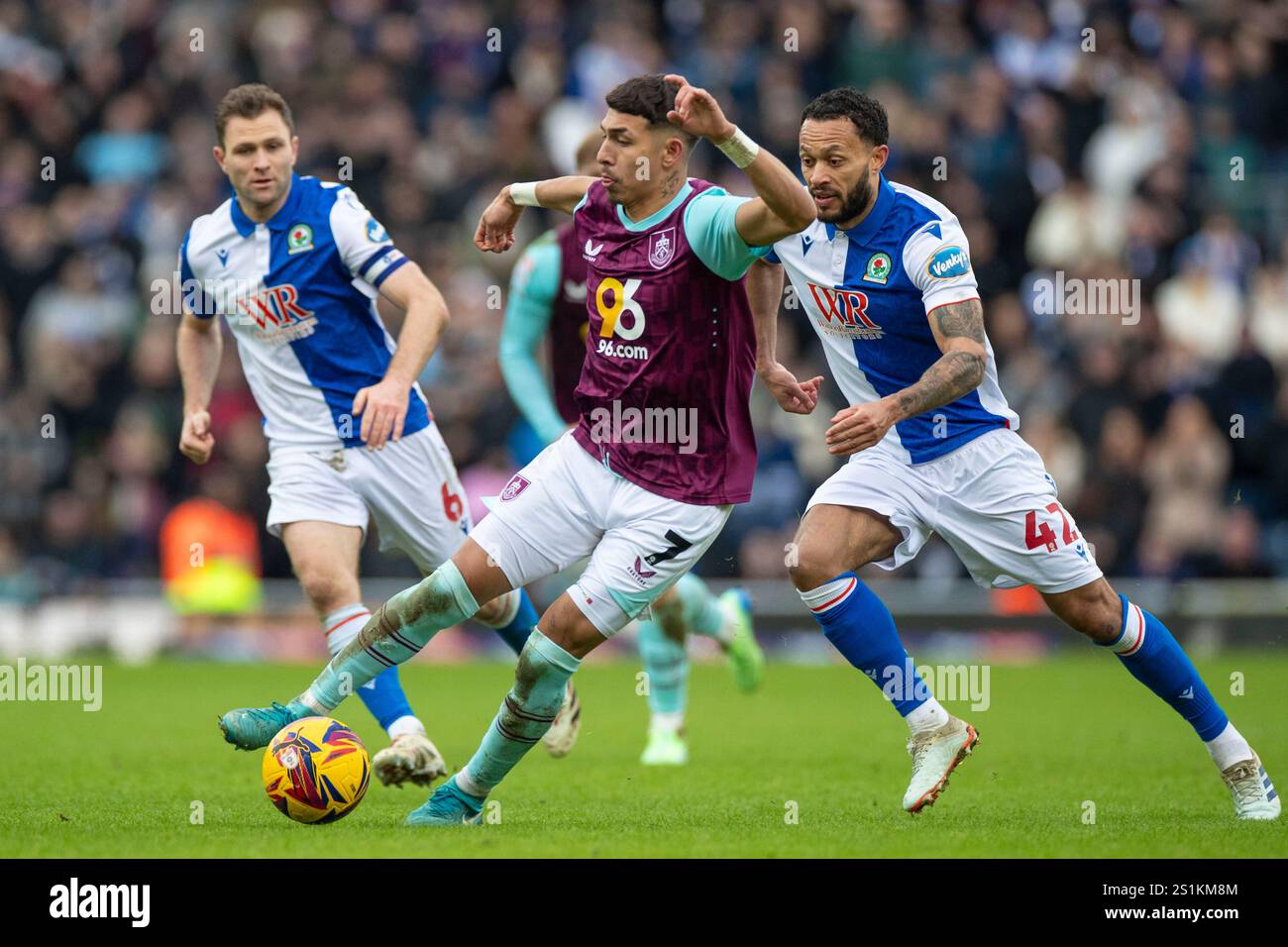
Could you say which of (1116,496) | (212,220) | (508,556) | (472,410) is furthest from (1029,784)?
(472,410)

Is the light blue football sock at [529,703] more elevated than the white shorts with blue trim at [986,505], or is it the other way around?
the white shorts with blue trim at [986,505]

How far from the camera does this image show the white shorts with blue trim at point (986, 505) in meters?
7.80

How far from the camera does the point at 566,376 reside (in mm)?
10648

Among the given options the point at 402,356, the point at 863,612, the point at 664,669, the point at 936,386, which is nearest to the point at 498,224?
the point at 402,356

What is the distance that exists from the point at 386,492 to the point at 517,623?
3.36ft

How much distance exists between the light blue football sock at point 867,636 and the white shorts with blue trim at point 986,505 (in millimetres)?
300

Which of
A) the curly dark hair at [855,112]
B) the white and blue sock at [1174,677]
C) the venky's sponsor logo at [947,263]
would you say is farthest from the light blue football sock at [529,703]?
the curly dark hair at [855,112]

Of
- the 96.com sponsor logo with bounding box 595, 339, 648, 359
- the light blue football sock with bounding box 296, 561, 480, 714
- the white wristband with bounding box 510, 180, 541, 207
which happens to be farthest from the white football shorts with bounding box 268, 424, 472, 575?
the 96.com sponsor logo with bounding box 595, 339, 648, 359

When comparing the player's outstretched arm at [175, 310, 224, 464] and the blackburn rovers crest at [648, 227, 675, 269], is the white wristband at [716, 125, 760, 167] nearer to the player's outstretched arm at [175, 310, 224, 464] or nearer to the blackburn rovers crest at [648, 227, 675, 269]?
the blackburn rovers crest at [648, 227, 675, 269]

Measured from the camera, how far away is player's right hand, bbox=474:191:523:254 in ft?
25.6

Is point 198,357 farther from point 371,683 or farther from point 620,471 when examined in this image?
point 620,471

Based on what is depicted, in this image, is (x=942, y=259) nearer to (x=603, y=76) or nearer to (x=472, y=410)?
(x=472, y=410)

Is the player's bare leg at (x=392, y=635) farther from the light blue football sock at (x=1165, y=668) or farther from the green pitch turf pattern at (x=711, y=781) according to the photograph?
the light blue football sock at (x=1165, y=668)

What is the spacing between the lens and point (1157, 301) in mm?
17656
